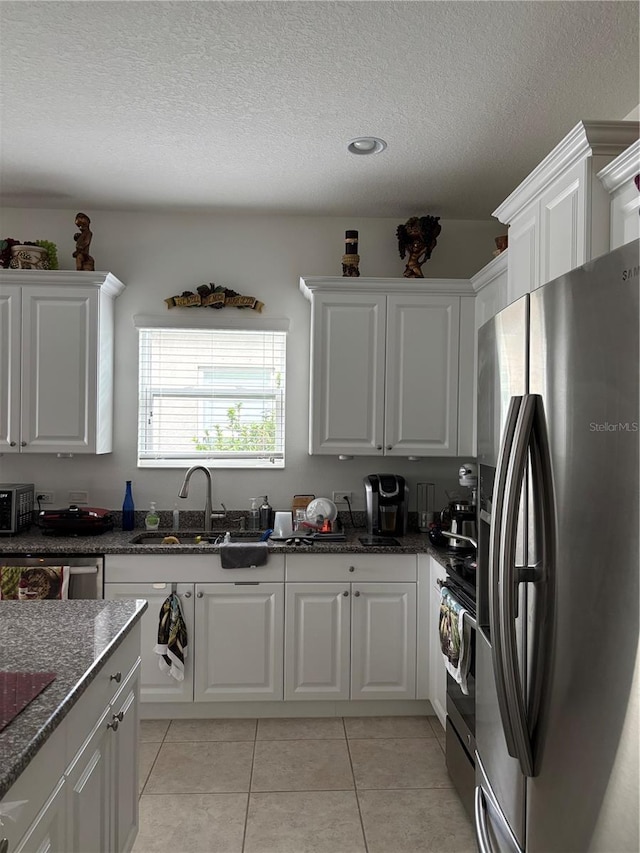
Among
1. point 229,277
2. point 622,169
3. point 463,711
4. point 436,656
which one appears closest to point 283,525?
point 436,656

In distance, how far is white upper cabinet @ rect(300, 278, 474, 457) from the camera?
367cm

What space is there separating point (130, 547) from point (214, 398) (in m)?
1.09

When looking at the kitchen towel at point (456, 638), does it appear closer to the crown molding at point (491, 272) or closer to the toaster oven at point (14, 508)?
the crown molding at point (491, 272)

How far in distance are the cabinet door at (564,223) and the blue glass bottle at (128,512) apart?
2.64 metres

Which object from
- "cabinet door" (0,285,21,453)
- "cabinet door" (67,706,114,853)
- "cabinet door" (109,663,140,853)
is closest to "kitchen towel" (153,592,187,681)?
"cabinet door" (109,663,140,853)

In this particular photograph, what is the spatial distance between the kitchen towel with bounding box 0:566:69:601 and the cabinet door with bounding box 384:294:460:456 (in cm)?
184

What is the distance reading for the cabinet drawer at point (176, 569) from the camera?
3352mm

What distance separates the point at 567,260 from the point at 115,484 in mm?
2939

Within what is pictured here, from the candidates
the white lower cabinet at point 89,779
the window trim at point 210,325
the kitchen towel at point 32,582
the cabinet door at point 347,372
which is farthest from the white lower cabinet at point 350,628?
the white lower cabinet at point 89,779

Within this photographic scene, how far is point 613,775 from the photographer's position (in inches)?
42.7

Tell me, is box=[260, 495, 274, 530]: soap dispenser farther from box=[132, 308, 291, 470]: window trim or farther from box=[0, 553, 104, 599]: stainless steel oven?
box=[0, 553, 104, 599]: stainless steel oven

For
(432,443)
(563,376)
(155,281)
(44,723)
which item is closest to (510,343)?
(563,376)

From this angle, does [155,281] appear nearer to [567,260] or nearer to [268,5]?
[268,5]

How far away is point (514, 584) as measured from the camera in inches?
53.2
